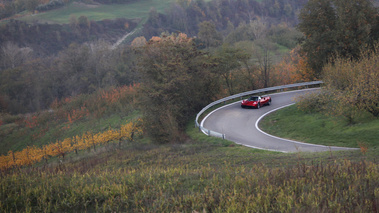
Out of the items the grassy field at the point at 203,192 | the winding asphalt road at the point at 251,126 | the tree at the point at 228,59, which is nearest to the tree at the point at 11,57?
the tree at the point at 228,59

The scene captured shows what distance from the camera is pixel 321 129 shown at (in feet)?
62.2

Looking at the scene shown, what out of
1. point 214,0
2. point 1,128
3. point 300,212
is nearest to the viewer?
point 300,212

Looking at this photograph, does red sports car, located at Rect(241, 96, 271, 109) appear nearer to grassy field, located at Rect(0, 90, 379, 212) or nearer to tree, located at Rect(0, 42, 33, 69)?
grassy field, located at Rect(0, 90, 379, 212)

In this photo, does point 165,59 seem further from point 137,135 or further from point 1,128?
point 1,128

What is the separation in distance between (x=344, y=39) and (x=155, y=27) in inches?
3232

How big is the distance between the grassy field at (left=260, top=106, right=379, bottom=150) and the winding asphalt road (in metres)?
0.90

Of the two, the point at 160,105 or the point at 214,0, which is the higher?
the point at 214,0

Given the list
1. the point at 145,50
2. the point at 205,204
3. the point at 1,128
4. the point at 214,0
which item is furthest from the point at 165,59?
the point at 214,0

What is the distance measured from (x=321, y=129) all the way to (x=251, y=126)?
17.0 ft

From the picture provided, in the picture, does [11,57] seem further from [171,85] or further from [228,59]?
[171,85]

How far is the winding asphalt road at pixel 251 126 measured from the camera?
55.8ft

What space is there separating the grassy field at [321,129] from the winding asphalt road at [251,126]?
90 centimetres

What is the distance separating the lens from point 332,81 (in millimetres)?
21094

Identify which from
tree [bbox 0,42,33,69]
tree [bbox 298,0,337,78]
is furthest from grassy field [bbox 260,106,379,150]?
tree [bbox 0,42,33,69]
